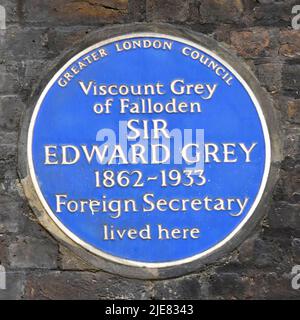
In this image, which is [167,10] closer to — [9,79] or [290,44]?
[290,44]

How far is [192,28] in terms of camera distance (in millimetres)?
3865

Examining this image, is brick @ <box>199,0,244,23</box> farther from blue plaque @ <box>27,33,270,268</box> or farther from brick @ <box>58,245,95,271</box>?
brick @ <box>58,245,95,271</box>

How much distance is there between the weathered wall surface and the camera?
12.4 ft

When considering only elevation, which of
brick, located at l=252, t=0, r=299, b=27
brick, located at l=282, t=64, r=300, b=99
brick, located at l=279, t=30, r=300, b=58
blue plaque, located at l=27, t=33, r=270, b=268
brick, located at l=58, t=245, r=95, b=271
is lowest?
brick, located at l=58, t=245, r=95, b=271

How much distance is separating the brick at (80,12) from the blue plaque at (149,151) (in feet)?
0.43

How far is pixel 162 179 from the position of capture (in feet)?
12.5

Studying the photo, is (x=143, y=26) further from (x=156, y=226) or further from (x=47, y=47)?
(x=156, y=226)

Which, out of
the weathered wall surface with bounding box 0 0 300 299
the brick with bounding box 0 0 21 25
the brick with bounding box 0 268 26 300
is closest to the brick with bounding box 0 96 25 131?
the weathered wall surface with bounding box 0 0 300 299

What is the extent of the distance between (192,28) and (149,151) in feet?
2.14

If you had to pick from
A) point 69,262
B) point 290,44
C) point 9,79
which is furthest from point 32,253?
point 290,44

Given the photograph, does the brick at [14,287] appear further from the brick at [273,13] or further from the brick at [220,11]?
the brick at [273,13]

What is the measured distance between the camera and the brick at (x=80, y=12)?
12.7 ft

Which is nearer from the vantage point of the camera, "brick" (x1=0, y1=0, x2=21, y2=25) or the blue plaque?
the blue plaque

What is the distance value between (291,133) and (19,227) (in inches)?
56.2
